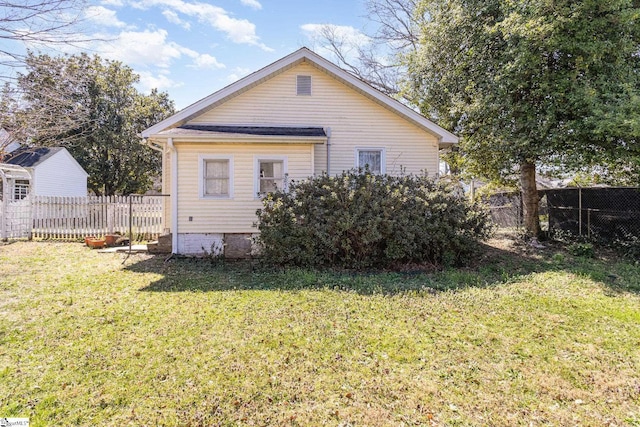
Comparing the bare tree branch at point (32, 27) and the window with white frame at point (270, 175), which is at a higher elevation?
the bare tree branch at point (32, 27)

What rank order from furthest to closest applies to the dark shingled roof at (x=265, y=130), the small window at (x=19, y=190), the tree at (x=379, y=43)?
the tree at (x=379, y=43) < the small window at (x=19, y=190) < the dark shingled roof at (x=265, y=130)

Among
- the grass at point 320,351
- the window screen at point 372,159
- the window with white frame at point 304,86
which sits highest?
the window with white frame at point 304,86

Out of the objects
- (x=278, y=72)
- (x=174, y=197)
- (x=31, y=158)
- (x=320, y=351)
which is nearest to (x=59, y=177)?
(x=31, y=158)

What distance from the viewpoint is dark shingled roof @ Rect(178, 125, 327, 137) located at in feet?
30.1

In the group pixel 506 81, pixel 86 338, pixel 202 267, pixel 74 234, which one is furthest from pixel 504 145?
pixel 74 234

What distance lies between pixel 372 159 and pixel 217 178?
465 cm

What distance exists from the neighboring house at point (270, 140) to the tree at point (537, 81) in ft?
6.09

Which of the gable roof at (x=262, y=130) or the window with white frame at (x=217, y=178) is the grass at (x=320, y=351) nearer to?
the window with white frame at (x=217, y=178)

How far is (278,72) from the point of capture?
32.2 ft

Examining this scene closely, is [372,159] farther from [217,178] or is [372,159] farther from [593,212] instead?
[593,212]

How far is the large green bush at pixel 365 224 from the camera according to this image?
7445 millimetres

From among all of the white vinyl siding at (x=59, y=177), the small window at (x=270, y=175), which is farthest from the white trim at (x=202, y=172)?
the white vinyl siding at (x=59, y=177)

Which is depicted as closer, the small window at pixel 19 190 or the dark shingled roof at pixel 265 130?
the dark shingled roof at pixel 265 130

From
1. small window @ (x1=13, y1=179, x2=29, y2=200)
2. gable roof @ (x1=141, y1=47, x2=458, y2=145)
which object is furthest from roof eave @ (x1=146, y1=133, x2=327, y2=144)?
Result: small window @ (x1=13, y1=179, x2=29, y2=200)
